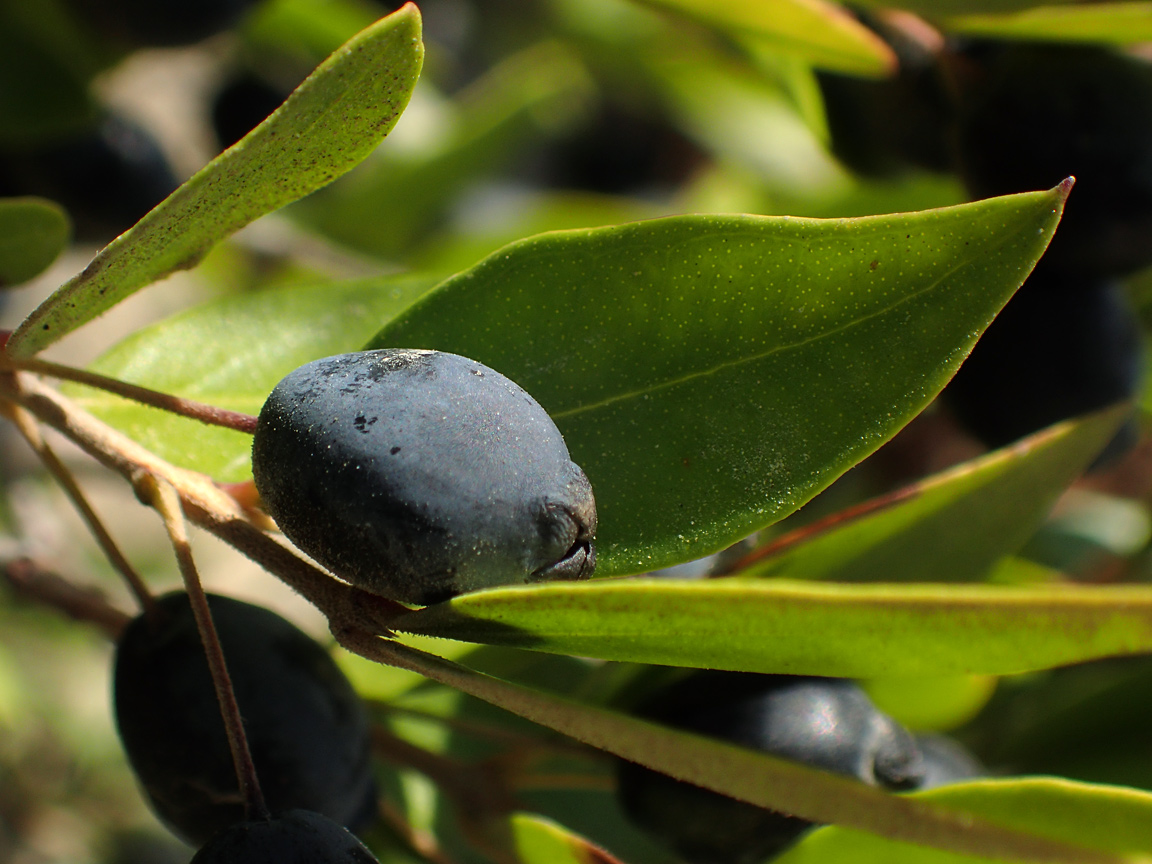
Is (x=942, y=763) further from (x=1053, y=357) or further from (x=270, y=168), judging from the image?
(x=270, y=168)

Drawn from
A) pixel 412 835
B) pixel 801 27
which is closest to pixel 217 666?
pixel 412 835

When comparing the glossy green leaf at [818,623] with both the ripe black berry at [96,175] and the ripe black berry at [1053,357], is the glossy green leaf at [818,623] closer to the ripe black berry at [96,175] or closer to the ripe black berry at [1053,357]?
A: the ripe black berry at [1053,357]

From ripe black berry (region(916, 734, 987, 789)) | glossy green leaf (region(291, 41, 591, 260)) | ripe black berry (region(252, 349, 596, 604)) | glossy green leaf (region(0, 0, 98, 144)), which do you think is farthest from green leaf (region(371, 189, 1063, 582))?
glossy green leaf (region(291, 41, 591, 260))

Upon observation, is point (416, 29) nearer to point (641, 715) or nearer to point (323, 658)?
point (323, 658)

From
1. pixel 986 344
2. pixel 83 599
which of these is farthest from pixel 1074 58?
pixel 83 599

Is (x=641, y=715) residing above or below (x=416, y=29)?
below

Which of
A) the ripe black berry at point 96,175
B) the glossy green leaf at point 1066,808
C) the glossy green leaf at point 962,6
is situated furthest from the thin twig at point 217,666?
the ripe black berry at point 96,175

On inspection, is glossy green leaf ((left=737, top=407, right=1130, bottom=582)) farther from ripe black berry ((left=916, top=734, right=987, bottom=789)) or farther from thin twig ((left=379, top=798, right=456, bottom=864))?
thin twig ((left=379, top=798, right=456, bottom=864))
